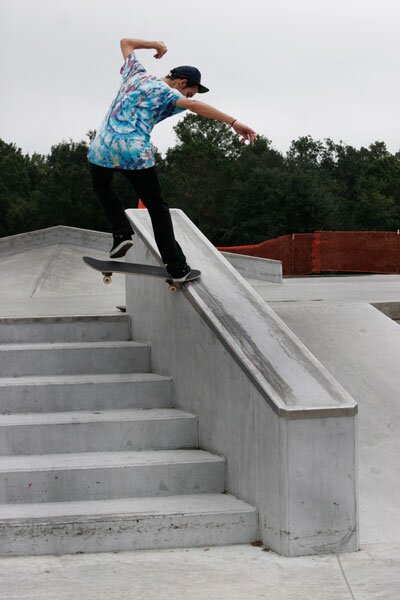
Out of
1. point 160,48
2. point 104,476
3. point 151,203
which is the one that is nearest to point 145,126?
point 151,203

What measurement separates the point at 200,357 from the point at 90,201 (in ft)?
245

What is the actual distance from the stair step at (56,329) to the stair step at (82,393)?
0.61 metres

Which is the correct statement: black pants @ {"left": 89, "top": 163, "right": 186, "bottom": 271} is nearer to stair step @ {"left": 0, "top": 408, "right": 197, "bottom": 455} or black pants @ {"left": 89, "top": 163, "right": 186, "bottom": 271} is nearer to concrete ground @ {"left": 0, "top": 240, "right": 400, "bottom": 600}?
stair step @ {"left": 0, "top": 408, "right": 197, "bottom": 455}

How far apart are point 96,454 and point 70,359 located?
1113 millimetres

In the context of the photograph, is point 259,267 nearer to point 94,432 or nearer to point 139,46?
point 139,46

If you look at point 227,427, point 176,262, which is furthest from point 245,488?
point 176,262

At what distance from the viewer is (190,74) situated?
20.5 feet

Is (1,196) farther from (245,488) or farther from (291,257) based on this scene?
(245,488)

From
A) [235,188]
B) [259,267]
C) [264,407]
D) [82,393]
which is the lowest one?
[82,393]

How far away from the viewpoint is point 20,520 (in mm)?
4977

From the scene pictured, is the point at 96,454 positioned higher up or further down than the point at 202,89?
further down

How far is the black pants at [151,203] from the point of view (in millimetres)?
6109

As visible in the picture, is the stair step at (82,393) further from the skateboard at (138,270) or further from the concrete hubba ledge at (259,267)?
the concrete hubba ledge at (259,267)

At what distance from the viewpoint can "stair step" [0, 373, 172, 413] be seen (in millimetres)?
6262
